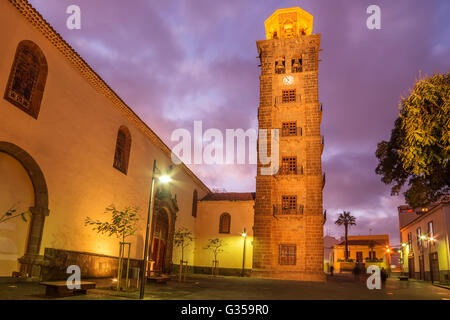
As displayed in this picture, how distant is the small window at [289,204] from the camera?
2719 cm

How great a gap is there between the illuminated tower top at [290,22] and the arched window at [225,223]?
17.6 metres

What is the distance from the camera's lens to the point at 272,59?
30.8 metres

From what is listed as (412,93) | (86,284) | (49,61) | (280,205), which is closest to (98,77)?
(49,61)

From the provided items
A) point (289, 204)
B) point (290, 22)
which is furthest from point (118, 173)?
point (290, 22)

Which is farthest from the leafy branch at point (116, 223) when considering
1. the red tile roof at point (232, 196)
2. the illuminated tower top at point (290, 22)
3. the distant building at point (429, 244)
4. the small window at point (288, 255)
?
the illuminated tower top at point (290, 22)

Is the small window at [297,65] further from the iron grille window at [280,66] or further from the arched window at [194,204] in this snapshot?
the arched window at [194,204]

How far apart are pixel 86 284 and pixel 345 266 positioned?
173ft

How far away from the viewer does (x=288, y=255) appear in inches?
1040

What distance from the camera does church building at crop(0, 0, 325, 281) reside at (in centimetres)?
1206

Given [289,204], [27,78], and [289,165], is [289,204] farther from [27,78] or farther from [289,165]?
[27,78]

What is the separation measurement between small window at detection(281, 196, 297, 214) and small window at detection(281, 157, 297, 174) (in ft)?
6.93

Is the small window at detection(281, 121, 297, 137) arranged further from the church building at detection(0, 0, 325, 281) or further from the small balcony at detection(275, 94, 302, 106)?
the small balcony at detection(275, 94, 302, 106)

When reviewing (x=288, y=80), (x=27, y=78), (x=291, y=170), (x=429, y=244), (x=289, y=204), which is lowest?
(x=429, y=244)

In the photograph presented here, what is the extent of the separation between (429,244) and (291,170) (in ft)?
55.3
